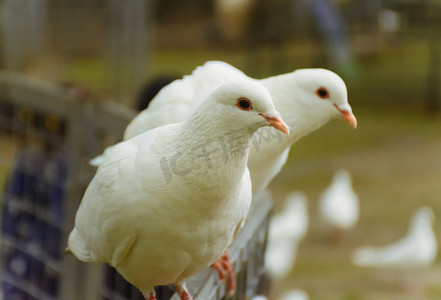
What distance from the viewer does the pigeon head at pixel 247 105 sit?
Result: 5.00 ft

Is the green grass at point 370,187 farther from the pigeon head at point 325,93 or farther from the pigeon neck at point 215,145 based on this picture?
the pigeon neck at point 215,145

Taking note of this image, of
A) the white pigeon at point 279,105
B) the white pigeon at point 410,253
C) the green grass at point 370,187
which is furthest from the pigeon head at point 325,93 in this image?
the white pigeon at point 410,253

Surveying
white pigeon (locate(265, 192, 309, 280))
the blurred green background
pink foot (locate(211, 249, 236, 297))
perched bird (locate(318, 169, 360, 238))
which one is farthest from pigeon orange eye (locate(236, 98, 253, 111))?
perched bird (locate(318, 169, 360, 238))

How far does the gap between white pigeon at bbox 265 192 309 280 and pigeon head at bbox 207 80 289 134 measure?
3495 mm

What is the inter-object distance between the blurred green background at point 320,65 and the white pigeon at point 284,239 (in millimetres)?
254

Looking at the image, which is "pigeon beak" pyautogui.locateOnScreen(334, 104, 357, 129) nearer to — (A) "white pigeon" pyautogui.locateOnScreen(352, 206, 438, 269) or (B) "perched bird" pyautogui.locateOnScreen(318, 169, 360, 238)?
(A) "white pigeon" pyautogui.locateOnScreen(352, 206, 438, 269)

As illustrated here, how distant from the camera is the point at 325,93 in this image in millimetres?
2055

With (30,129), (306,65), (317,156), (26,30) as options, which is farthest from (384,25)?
(30,129)

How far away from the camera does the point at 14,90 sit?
127 inches

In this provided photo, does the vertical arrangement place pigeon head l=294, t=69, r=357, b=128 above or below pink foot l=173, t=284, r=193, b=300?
above

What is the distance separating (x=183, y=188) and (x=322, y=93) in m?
0.68

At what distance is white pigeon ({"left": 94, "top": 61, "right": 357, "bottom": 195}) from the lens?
2.04 m

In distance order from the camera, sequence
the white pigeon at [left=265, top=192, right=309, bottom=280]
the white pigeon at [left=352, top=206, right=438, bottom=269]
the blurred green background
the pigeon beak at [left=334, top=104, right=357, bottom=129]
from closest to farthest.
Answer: the pigeon beak at [left=334, top=104, right=357, bottom=129] → the white pigeon at [left=265, top=192, right=309, bottom=280] → the white pigeon at [left=352, top=206, right=438, bottom=269] → the blurred green background

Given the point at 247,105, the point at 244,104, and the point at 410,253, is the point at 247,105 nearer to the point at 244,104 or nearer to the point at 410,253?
the point at 244,104
